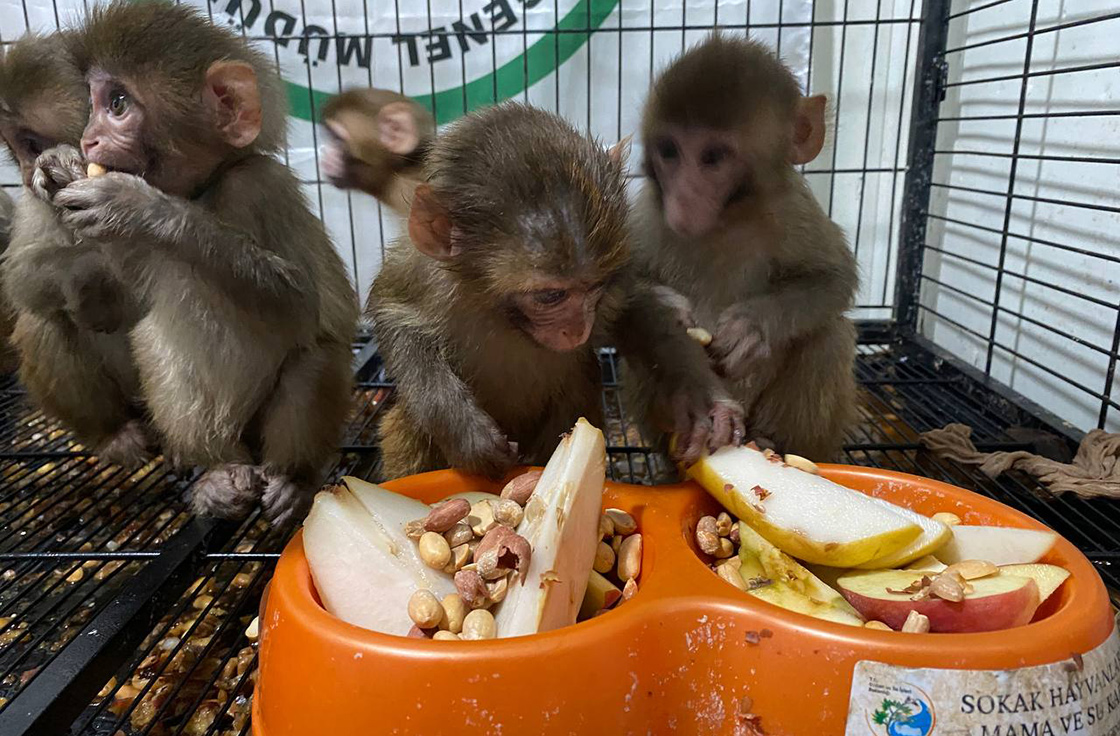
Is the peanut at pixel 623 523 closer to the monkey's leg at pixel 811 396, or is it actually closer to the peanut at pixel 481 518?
the peanut at pixel 481 518

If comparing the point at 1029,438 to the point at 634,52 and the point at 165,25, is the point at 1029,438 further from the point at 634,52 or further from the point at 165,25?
the point at 165,25

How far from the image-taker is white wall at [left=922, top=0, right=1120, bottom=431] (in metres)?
2.56

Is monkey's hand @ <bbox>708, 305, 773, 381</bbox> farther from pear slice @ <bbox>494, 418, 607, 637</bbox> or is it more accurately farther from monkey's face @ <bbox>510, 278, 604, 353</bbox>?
pear slice @ <bbox>494, 418, 607, 637</bbox>

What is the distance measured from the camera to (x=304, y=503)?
6.98ft

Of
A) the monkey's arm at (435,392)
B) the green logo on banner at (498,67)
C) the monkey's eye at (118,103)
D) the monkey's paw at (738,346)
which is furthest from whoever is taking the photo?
the green logo on banner at (498,67)

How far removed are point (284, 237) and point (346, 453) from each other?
0.94m

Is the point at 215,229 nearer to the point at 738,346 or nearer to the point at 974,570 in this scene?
the point at 738,346

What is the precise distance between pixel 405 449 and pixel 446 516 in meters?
0.70

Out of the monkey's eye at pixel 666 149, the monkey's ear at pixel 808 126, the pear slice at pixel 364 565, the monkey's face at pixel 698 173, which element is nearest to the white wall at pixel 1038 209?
the monkey's ear at pixel 808 126

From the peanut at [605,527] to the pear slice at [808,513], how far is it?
0.74 feet

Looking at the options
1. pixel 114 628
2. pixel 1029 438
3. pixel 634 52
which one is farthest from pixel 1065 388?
pixel 114 628

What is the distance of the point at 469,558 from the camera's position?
4.48 ft

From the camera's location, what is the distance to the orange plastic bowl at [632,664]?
1.08m

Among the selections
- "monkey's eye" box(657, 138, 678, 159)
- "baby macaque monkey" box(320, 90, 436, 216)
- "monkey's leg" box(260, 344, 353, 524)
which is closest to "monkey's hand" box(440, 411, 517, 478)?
"monkey's leg" box(260, 344, 353, 524)
